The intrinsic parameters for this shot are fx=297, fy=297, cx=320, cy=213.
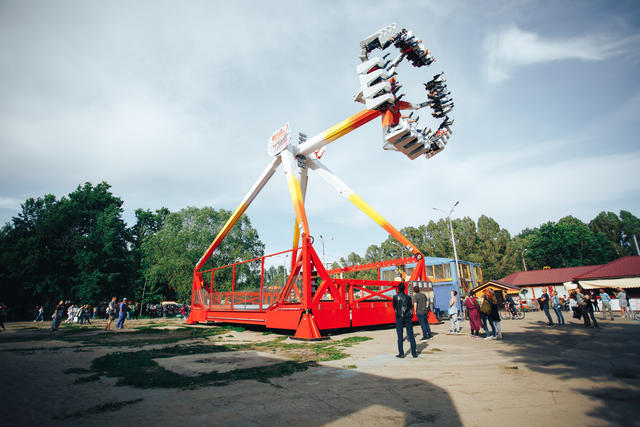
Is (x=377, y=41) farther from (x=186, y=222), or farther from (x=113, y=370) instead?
(x=186, y=222)

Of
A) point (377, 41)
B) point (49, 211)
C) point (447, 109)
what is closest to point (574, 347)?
point (447, 109)

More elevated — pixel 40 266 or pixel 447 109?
pixel 447 109

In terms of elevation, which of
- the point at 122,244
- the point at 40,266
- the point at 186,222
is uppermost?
the point at 186,222

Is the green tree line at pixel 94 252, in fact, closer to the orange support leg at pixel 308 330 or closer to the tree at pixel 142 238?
the tree at pixel 142 238

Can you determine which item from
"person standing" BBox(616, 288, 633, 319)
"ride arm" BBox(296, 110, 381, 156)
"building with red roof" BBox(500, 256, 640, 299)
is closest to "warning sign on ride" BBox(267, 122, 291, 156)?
"ride arm" BBox(296, 110, 381, 156)

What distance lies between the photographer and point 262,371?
6.06 metres

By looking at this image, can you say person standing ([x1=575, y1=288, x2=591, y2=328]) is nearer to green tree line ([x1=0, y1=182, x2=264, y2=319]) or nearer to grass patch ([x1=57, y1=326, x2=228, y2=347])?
grass patch ([x1=57, y1=326, x2=228, y2=347])

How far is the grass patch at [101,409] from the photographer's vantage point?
12.1ft

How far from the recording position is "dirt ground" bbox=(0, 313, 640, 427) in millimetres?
3545

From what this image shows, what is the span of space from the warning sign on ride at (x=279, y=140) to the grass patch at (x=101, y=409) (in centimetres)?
1342

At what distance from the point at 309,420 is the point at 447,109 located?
14810mm

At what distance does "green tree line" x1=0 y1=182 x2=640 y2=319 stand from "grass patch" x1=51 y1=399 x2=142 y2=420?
3579 centimetres

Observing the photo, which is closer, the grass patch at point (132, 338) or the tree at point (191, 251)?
the grass patch at point (132, 338)

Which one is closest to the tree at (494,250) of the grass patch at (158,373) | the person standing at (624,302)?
the person standing at (624,302)
